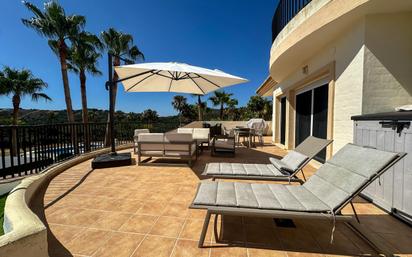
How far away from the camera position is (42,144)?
4172 millimetres

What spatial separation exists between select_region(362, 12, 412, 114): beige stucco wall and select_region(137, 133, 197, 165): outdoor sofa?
3619 mm

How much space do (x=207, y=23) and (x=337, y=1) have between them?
373 inches

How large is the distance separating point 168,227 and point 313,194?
1628 millimetres

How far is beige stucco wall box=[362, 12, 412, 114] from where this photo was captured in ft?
9.71

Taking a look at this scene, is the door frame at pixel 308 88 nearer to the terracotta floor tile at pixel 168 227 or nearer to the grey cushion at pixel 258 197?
the grey cushion at pixel 258 197

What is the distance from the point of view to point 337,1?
3.02 metres

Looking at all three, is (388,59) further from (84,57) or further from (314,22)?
(84,57)

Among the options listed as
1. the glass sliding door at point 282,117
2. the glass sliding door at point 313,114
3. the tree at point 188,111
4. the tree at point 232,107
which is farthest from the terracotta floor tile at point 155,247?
the tree at point 188,111

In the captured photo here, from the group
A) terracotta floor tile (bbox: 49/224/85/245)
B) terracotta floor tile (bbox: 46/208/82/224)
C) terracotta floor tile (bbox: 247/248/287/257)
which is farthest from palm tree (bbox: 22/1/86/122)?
terracotta floor tile (bbox: 247/248/287/257)

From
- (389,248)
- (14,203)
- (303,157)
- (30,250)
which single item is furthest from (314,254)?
(14,203)

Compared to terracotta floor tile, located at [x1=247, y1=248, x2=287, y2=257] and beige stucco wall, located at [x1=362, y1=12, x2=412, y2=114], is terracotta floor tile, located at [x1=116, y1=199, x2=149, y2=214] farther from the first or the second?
beige stucco wall, located at [x1=362, y1=12, x2=412, y2=114]

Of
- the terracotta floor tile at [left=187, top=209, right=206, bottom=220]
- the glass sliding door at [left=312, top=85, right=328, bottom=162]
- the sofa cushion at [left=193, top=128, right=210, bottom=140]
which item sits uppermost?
the glass sliding door at [left=312, top=85, right=328, bottom=162]

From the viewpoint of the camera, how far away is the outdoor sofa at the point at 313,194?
1.60 meters

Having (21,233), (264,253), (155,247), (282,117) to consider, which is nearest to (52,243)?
(21,233)
